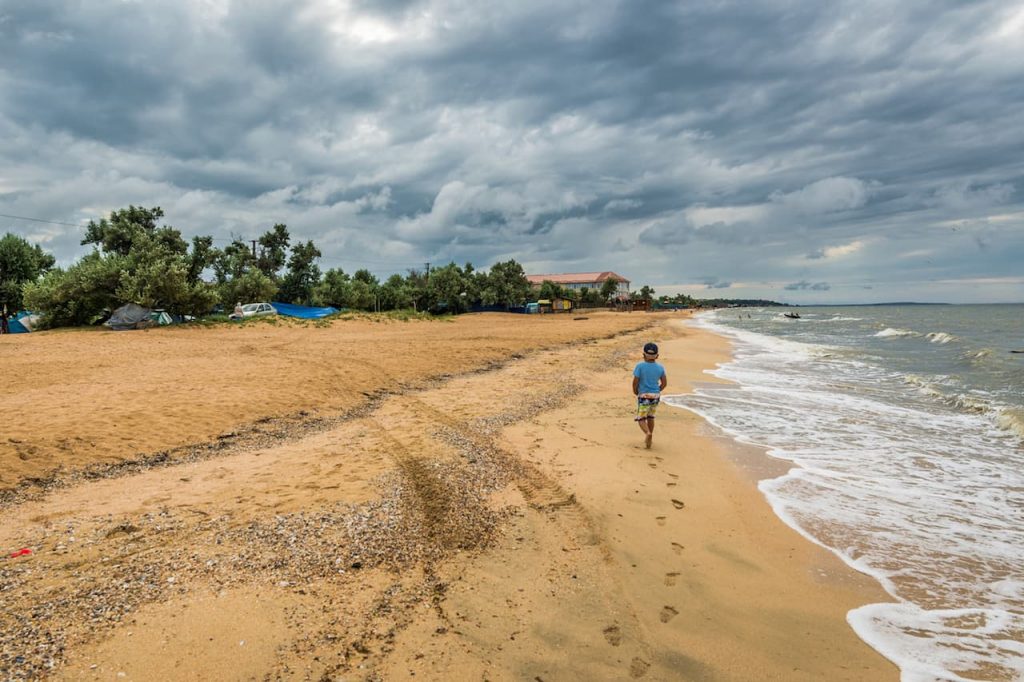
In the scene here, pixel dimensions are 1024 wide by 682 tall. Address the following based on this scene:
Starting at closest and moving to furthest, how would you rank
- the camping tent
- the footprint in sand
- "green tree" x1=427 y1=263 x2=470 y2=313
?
the footprint in sand → the camping tent → "green tree" x1=427 y1=263 x2=470 y2=313

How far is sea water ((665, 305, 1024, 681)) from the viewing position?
164 inches

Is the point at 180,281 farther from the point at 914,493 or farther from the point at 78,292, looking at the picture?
the point at 914,493

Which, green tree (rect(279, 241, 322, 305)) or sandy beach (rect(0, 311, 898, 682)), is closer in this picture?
sandy beach (rect(0, 311, 898, 682))

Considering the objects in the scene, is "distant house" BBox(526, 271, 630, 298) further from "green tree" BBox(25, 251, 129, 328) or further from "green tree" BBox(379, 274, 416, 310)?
"green tree" BBox(25, 251, 129, 328)

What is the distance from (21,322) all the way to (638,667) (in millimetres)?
45895

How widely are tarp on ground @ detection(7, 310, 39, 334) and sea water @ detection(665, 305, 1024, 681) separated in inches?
1604

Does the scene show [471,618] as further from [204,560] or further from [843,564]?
[843,564]

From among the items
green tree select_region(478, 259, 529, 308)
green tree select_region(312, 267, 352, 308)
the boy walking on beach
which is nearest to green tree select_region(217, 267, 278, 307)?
green tree select_region(312, 267, 352, 308)

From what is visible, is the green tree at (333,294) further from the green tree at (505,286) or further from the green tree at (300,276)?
the green tree at (505,286)

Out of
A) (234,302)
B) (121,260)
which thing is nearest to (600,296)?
(234,302)

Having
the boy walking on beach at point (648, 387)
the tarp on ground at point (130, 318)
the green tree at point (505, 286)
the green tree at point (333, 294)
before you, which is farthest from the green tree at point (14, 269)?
the green tree at point (505, 286)

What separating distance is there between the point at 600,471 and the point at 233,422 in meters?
7.60

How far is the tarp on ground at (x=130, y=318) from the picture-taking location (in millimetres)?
29891

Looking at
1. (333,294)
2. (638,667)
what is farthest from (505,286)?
(638,667)
